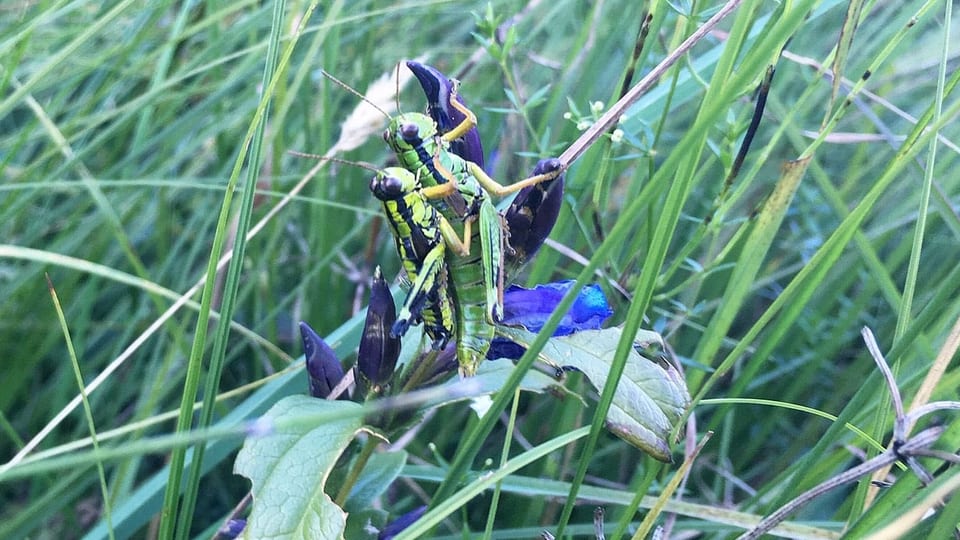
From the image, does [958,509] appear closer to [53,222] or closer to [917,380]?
[917,380]

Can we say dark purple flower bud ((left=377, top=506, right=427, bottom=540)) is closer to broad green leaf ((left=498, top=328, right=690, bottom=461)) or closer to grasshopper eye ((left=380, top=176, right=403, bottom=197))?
broad green leaf ((left=498, top=328, right=690, bottom=461))

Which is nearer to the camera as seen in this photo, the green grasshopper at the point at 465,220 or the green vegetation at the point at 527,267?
the green grasshopper at the point at 465,220

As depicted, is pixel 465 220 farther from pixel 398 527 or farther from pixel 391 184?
pixel 398 527

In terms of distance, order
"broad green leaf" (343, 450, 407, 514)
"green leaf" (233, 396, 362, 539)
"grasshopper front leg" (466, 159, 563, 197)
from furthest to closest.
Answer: "broad green leaf" (343, 450, 407, 514), "grasshopper front leg" (466, 159, 563, 197), "green leaf" (233, 396, 362, 539)

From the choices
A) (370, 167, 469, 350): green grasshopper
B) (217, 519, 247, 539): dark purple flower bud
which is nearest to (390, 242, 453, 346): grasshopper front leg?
(370, 167, 469, 350): green grasshopper

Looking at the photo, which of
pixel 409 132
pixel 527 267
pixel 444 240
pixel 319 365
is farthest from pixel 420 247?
pixel 527 267

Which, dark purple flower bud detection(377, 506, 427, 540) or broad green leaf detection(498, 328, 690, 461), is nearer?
broad green leaf detection(498, 328, 690, 461)

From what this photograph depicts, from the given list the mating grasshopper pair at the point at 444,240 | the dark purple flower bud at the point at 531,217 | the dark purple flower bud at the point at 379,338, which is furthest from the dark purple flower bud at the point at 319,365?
the dark purple flower bud at the point at 531,217

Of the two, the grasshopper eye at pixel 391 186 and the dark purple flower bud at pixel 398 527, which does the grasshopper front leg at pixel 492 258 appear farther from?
the dark purple flower bud at pixel 398 527
